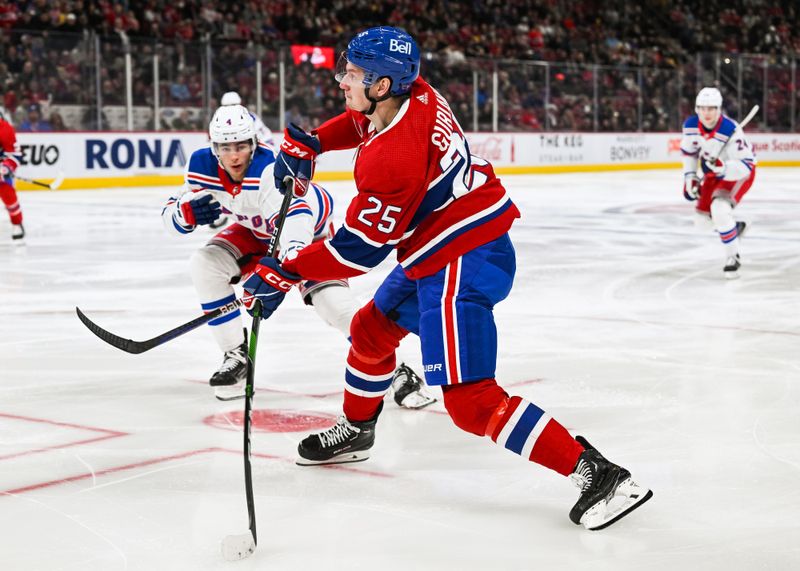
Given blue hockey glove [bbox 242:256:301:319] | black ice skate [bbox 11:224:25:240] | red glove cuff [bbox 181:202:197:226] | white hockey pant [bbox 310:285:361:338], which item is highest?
red glove cuff [bbox 181:202:197:226]

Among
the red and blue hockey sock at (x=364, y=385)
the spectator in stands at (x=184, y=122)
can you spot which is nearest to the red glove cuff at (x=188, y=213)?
the red and blue hockey sock at (x=364, y=385)

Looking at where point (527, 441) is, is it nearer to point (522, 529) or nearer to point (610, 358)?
point (522, 529)

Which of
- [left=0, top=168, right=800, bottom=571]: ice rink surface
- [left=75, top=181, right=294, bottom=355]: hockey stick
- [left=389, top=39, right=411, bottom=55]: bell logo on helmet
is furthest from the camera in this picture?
[left=75, top=181, right=294, bottom=355]: hockey stick

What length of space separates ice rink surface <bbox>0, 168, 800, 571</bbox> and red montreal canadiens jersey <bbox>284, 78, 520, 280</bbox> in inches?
22.8

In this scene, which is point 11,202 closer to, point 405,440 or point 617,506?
point 405,440

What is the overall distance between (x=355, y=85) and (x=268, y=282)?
50 cm

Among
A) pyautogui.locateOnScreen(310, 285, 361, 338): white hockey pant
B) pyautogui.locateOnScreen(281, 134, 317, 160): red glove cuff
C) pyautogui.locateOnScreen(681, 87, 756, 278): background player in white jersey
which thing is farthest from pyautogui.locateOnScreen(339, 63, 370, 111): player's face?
pyautogui.locateOnScreen(681, 87, 756, 278): background player in white jersey

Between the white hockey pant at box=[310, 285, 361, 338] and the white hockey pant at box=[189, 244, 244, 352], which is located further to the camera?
the white hockey pant at box=[189, 244, 244, 352]

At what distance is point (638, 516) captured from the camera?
8.57 ft

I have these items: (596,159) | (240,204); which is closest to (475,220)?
(240,204)

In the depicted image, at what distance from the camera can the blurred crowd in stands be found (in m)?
14.4

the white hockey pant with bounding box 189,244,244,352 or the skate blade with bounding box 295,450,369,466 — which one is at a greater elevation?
the white hockey pant with bounding box 189,244,244,352

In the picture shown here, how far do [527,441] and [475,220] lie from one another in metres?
0.52

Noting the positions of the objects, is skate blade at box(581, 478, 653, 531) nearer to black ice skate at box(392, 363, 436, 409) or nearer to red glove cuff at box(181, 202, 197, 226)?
black ice skate at box(392, 363, 436, 409)
